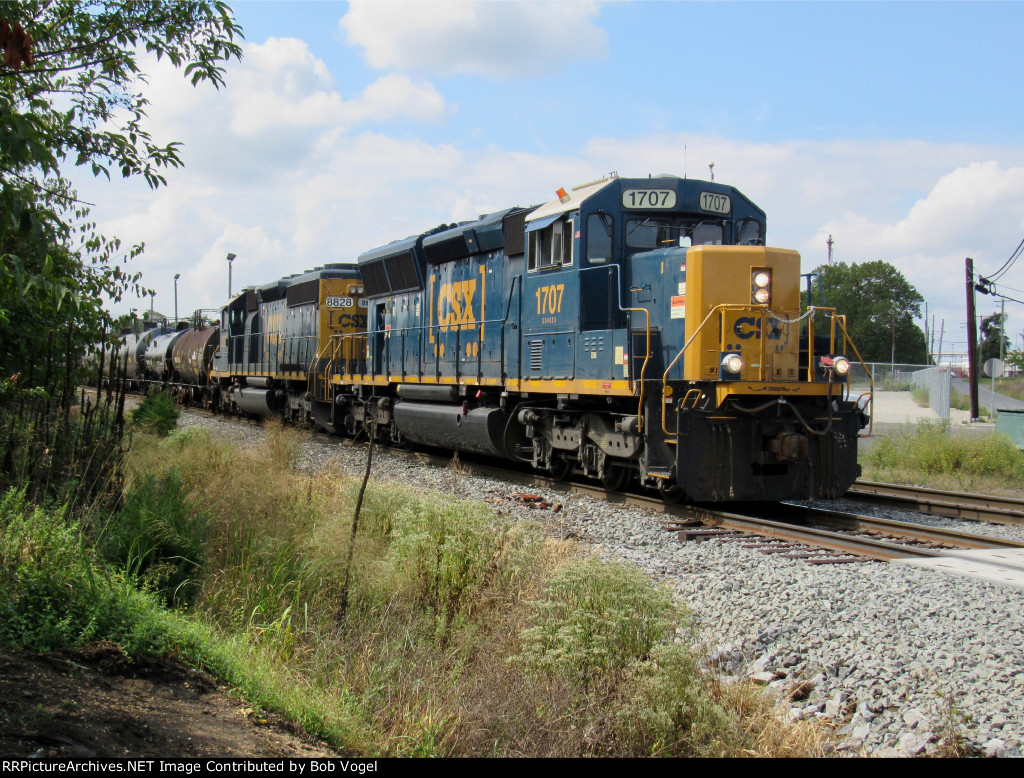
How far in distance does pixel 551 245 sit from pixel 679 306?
91.7 inches

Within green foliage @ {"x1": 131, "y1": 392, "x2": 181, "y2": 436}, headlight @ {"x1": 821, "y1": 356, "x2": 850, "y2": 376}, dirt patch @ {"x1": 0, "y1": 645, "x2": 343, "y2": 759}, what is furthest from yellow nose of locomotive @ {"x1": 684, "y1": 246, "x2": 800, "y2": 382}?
green foliage @ {"x1": 131, "y1": 392, "x2": 181, "y2": 436}

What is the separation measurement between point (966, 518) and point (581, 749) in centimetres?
785

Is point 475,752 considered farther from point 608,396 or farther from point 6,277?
point 608,396

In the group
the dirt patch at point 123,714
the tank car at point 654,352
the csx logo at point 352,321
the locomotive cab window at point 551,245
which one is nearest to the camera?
the dirt patch at point 123,714

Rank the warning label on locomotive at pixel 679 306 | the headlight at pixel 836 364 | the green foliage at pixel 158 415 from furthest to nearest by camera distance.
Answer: the green foliage at pixel 158 415
the warning label on locomotive at pixel 679 306
the headlight at pixel 836 364

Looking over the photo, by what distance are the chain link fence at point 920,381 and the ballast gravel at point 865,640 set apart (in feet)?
73.1

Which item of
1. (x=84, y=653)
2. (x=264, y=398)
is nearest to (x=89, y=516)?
(x=84, y=653)

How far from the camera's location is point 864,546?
7918mm

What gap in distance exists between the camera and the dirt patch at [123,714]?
3174 mm

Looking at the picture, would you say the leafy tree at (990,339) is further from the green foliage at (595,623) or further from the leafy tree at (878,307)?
the green foliage at (595,623)

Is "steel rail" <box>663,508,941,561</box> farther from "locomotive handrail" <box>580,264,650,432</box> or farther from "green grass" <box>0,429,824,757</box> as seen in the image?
"green grass" <box>0,429,824,757</box>

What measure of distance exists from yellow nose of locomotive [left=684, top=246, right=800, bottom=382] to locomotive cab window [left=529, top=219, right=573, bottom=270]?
1873 millimetres

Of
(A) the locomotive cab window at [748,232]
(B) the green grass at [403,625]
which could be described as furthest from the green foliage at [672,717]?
(A) the locomotive cab window at [748,232]

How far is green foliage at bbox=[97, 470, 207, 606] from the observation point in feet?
19.7
